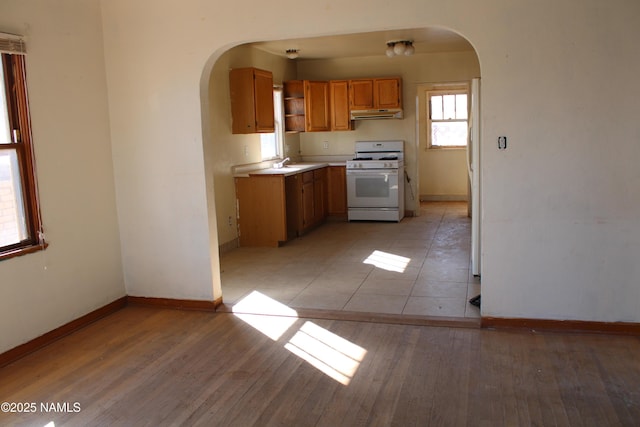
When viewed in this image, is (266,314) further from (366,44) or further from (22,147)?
(366,44)

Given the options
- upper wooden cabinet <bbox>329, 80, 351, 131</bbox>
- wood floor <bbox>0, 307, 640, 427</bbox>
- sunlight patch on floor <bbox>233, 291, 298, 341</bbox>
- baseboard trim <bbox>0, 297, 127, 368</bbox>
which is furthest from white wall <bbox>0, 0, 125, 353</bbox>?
upper wooden cabinet <bbox>329, 80, 351, 131</bbox>

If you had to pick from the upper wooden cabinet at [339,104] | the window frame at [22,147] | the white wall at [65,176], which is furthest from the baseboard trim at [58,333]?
the upper wooden cabinet at [339,104]

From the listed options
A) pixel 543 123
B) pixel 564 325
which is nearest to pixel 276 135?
pixel 543 123

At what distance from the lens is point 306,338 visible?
154 inches

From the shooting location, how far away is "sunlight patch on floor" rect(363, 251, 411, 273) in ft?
18.6

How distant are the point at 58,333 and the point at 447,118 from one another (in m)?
7.95

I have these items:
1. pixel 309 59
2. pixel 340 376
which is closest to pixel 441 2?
pixel 340 376

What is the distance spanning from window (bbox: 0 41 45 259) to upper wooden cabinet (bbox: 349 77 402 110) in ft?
18.2

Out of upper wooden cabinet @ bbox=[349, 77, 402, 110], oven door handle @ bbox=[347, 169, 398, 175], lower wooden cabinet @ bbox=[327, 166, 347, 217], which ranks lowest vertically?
lower wooden cabinet @ bbox=[327, 166, 347, 217]

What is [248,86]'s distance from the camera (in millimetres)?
6723

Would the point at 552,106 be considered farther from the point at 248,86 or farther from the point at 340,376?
the point at 248,86

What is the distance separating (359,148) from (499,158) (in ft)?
17.6

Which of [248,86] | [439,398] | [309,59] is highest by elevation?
[309,59]

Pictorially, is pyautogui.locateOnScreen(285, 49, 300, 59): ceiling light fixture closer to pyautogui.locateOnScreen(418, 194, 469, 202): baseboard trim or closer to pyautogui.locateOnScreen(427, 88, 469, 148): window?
pyautogui.locateOnScreen(427, 88, 469, 148): window
